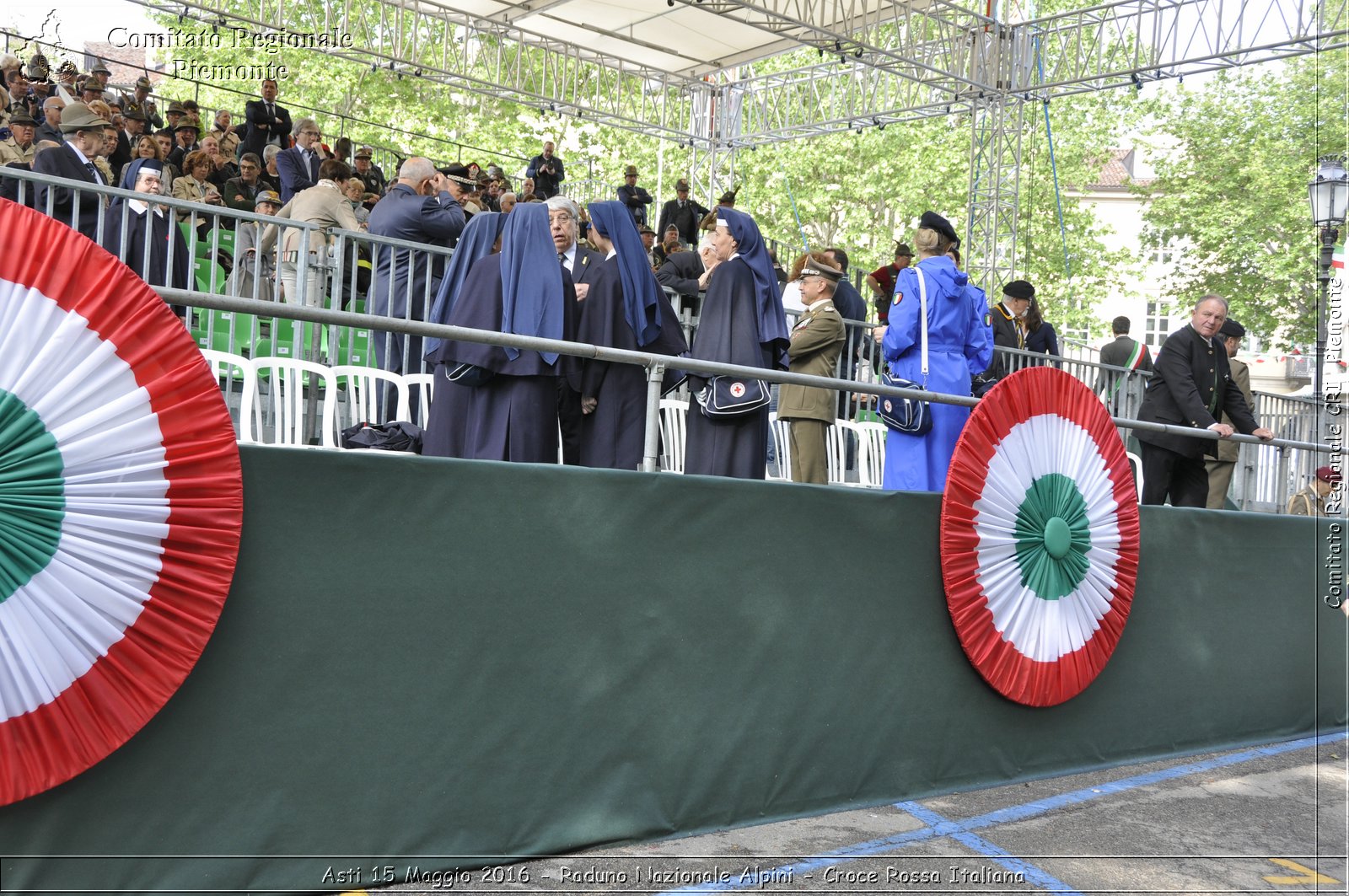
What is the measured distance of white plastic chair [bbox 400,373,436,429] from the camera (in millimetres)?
7056

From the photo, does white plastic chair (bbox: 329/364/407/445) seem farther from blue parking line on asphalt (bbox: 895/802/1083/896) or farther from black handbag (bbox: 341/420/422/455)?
blue parking line on asphalt (bbox: 895/802/1083/896)

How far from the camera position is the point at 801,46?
20516 millimetres

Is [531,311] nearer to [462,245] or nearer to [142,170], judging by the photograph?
[462,245]

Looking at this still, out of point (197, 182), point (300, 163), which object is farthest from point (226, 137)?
point (197, 182)

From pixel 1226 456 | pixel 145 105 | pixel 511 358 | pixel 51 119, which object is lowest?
pixel 1226 456

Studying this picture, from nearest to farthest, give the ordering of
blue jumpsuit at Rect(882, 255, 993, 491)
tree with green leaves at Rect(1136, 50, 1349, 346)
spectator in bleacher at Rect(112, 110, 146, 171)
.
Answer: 1. blue jumpsuit at Rect(882, 255, 993, 491)
2. spectator in bleacher at Rect(112, 110, 146, 171)
3. tree with green leaves at Rect(1136, 50, 1349, 346)

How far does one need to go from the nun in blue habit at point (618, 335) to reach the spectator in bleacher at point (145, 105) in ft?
31.1

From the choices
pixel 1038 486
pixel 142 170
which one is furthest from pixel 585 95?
pixel 1038 486

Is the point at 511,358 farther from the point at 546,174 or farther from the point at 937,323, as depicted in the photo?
the point at 546,174

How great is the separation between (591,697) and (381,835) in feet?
2.81

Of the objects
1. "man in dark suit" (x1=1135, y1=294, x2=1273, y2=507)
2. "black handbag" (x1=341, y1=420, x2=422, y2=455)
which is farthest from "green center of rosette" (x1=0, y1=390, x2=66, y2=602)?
"man in dark suit" (x1=1135, y1=294, x2=1273, y2=507)

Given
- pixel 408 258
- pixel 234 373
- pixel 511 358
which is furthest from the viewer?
pixel 408 258

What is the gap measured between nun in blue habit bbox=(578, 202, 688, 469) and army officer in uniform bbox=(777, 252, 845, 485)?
3.72ft

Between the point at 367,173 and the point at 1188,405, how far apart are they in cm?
1116
